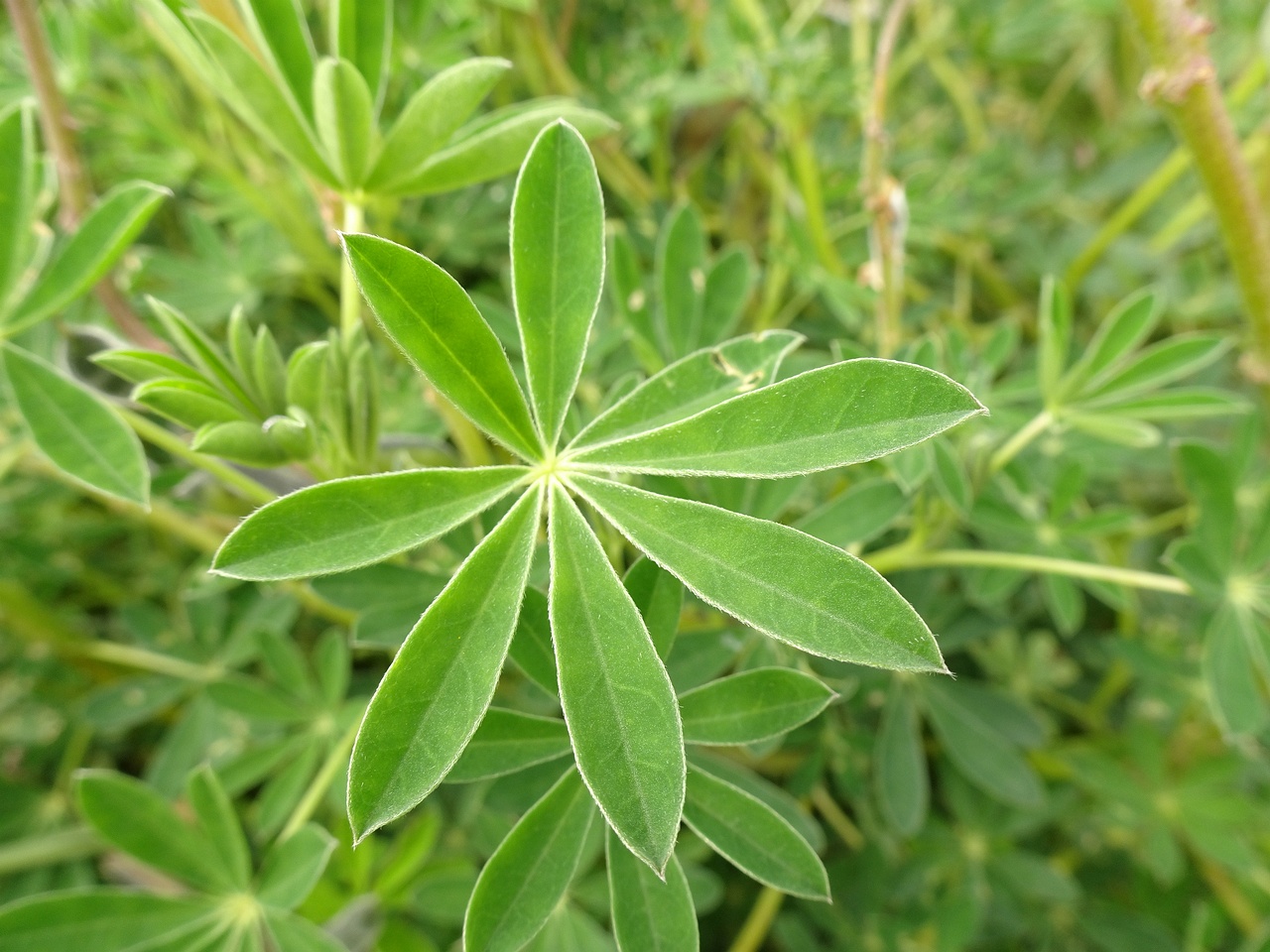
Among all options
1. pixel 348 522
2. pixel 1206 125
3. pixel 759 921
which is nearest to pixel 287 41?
pixel 348 522

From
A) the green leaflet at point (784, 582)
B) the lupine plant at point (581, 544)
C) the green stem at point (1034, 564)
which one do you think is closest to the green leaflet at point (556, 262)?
the lupine plant at point (581, 544)

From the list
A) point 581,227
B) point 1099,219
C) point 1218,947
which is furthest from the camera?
point 1099,219

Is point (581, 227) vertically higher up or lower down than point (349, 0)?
lower down

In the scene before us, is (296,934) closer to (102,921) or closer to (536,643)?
(102,921)

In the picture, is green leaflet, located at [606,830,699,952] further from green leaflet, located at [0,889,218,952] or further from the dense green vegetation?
green leaflet, located at [0,889,218,952]

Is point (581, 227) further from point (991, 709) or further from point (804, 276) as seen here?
point (991, 709)

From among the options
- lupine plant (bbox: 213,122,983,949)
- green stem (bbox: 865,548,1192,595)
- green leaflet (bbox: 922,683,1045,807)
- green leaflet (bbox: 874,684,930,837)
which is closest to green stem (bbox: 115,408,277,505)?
lupine plant (bbox: 213,122,983,949)

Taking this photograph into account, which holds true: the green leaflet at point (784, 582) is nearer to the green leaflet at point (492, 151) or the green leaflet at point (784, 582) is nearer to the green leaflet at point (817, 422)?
the green leaflet at point (817, 422)

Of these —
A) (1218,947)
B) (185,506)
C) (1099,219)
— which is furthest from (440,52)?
(1218,947)
